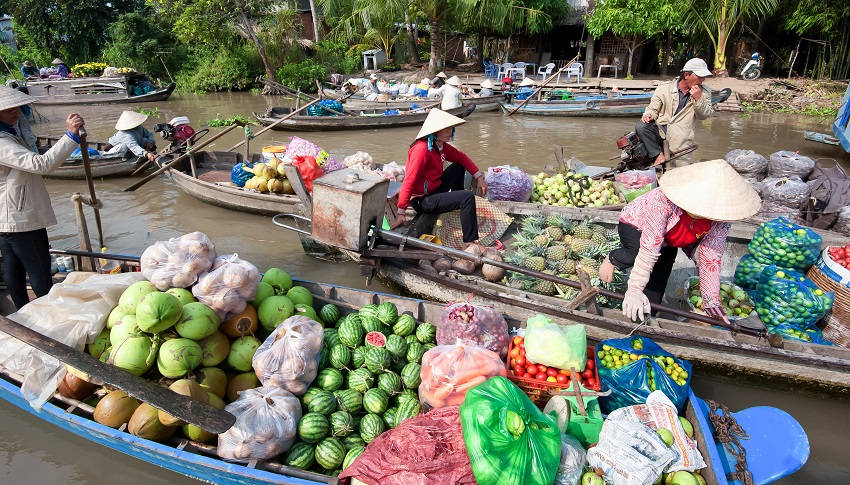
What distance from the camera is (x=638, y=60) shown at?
19.8m

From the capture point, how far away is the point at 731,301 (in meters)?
4.09

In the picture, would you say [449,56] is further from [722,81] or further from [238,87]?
[722,81]

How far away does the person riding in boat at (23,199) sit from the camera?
327 cm

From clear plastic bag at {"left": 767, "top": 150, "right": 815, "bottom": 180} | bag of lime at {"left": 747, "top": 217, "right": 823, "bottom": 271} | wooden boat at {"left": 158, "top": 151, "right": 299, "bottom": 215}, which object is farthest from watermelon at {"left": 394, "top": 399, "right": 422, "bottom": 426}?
clear plastic bag at {"left": 767, "top": 150, "right": 815, "bottom": 180}

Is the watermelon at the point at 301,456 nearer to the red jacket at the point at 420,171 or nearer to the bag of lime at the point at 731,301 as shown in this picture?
the red jacket at the point at 420,171

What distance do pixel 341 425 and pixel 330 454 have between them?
0.56 feet

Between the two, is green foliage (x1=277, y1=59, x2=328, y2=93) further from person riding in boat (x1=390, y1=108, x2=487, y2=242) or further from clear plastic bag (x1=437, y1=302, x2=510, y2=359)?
clear plastic bag (x1=437, y1=302, x2=510, y2=359)

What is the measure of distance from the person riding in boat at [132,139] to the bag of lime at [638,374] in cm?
783

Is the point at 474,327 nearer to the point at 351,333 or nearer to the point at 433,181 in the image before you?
the point at 351,333

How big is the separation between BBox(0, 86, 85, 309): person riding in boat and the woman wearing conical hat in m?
4.13

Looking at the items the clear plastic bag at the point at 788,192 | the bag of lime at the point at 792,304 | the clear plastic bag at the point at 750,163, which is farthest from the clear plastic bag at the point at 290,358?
the clear plastic bag at the point at 750,163

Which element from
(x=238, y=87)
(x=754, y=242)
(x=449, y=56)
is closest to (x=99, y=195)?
(x=754, y=242)

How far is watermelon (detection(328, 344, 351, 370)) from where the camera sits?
3127 mm

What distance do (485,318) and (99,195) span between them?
8420 mm
